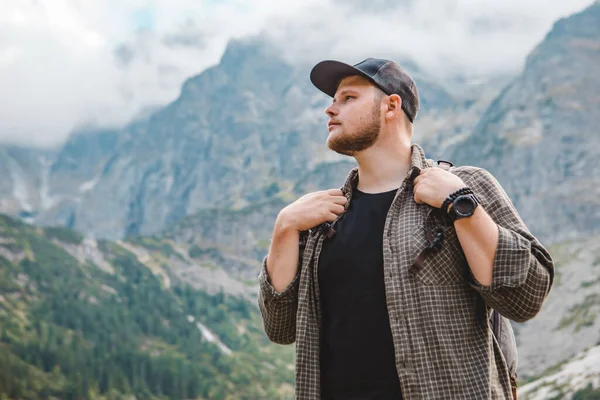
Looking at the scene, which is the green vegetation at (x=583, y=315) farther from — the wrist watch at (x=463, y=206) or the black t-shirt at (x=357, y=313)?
the wrist watch at (x=463, y=206)

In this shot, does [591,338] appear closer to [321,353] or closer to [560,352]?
[560,352]

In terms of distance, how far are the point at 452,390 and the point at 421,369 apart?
30cm

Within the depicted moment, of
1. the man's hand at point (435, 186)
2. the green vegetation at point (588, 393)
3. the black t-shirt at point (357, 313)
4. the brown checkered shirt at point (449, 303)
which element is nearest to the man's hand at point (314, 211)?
the black t-shirt at point (357, 313)

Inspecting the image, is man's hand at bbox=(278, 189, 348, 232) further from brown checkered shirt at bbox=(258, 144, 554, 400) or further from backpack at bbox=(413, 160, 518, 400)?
backpack at bbox=(413, 160, 518, 400)

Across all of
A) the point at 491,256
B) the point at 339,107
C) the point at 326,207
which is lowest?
the point at 491,256

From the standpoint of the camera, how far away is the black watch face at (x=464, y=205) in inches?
214

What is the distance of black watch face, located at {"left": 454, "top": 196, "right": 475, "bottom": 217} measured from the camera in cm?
543

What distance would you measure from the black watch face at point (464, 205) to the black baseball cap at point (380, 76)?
1414 millimetres

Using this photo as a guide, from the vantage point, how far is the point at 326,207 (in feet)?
20.9

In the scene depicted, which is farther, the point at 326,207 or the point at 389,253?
the point at 326,207

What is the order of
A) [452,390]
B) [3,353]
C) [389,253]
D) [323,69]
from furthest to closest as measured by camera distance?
[3,353]
[323,69]
[389,253]
[452,390]

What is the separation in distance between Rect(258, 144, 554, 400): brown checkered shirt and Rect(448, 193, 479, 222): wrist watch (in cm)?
33

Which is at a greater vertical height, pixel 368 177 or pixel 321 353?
pixel 368 177

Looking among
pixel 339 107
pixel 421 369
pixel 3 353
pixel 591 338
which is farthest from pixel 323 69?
pixel 3 353
